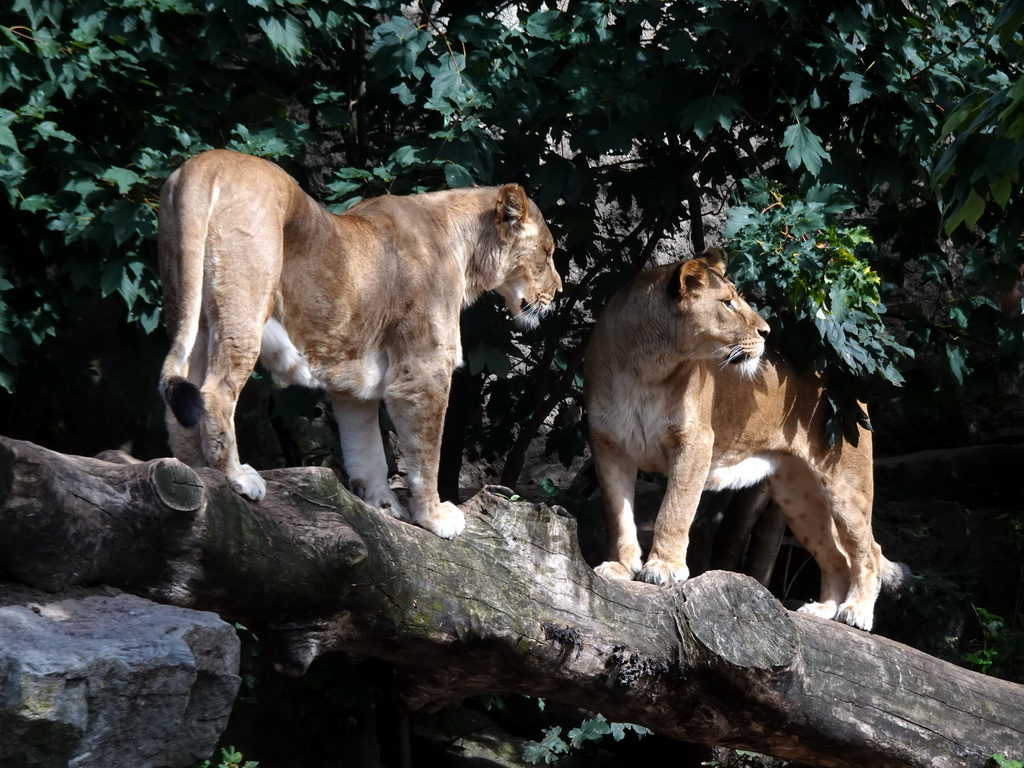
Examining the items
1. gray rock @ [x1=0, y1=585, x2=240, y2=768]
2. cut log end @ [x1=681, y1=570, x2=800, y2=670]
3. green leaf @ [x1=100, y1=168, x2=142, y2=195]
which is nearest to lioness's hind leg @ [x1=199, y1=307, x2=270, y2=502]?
gray rock @ [x1=0, y1=585, x2=240, y2=768]

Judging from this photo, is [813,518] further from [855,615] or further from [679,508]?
[679,508]

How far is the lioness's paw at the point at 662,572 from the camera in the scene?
6.24 metres

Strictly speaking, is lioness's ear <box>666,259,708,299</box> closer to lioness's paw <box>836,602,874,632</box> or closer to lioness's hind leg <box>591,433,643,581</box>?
lioness's hind leg <box>591,433,643,581</box>

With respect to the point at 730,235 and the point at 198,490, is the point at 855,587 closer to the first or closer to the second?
the point at 730,235

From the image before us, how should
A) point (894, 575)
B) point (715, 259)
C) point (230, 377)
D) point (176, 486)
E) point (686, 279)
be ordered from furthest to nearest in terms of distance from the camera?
1. point (894, 575)
2. point (715, 259)
3. point (686, 279)
4. point (230, 377)
5. point (176, 486)

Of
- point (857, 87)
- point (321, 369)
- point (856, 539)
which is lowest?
point (856, 539)

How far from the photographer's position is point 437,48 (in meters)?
6.32

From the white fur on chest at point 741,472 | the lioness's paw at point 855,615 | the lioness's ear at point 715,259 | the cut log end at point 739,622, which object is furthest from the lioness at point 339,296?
the lioness's paw at point 855,615

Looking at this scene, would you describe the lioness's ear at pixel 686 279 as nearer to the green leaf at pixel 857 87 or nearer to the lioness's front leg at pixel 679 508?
the lioness's front leg at pixel 679 508

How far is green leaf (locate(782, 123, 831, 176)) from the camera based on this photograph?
19.9ft

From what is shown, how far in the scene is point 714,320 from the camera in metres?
6.66

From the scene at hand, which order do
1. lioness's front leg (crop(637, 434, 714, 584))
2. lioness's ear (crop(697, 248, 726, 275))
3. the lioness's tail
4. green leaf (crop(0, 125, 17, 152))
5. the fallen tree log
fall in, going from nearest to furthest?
the fallen tree log
the lioness's tail
green leaf (crop(0, 125, 17, 152))
lioness's front leg (crop(637, 434, 714, 584))
lioness's ear (crop(697, 248, 726, 275))

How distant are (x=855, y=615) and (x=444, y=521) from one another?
129 inches

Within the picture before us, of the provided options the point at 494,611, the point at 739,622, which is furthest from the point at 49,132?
the point at 739,622
